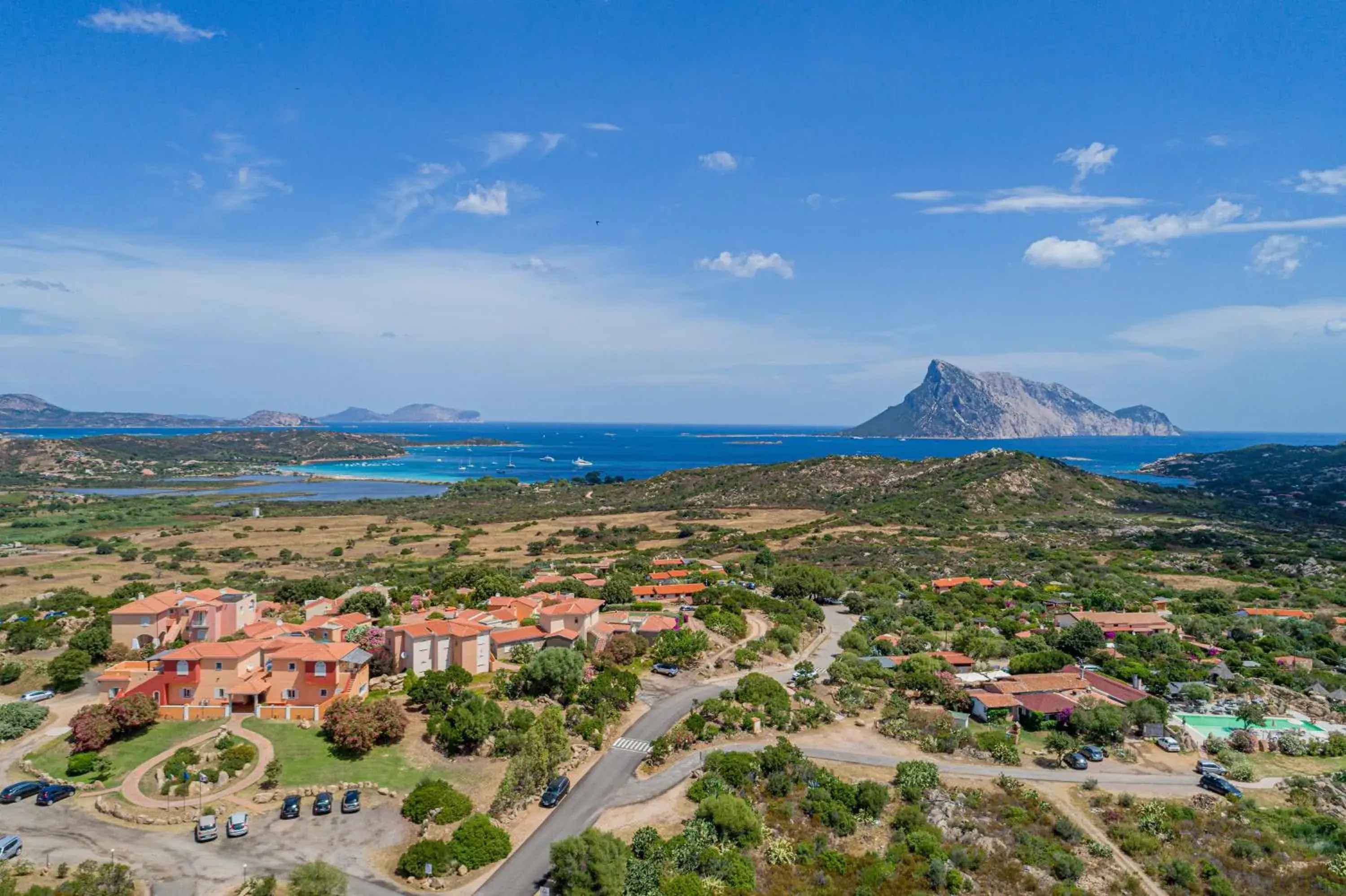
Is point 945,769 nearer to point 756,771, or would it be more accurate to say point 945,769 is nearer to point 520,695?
point 756,771

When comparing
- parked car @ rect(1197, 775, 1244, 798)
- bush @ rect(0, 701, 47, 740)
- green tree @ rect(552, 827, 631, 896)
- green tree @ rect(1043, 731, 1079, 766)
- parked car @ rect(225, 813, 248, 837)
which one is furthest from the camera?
green tree @ rect(1043, 731, 1079, 766)

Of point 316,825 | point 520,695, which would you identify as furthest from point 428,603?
point 316,825

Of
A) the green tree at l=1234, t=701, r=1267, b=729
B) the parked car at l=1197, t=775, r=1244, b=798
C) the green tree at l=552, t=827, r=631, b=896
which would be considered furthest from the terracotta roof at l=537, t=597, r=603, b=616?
the green tree at l=1234, t=701, r=1267, b=729

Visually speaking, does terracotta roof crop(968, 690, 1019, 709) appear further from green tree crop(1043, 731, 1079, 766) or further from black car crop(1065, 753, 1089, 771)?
black car crop(1065, 753, 1089, 771)

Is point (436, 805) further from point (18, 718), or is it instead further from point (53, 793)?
point (18, 718)

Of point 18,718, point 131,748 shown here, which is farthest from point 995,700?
point 18,718

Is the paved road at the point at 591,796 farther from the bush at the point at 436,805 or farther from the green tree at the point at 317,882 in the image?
the green tree at the point at 317,882
